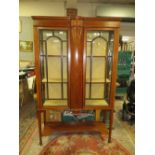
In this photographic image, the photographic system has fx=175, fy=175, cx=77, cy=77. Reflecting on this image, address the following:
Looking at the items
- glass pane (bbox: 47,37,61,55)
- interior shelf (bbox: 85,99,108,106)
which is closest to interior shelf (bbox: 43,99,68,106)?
interior shelf (bbox: 85,99,108,106)

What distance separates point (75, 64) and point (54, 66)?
1.20 feet

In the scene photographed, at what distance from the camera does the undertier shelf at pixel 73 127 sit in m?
2.70

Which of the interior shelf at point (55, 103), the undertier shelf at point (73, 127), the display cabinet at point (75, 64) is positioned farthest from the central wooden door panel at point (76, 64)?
the undertier shelf at point (73, 127)

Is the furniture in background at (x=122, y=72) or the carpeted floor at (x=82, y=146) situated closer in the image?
the carpeted floor at (x=82, y=146)

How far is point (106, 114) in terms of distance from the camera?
317cm

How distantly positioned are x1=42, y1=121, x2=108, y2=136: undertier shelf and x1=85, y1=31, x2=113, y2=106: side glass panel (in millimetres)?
461

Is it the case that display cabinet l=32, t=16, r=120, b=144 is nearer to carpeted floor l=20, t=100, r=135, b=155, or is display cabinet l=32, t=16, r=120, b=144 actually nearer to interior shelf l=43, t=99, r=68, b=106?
interior shelf l=43, t=99, r=68, b=106

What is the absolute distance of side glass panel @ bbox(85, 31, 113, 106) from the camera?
2447 millimetres

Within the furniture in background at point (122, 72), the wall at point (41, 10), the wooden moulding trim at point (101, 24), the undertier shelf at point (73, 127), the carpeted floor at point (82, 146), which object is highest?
the wall at point (41, 10)

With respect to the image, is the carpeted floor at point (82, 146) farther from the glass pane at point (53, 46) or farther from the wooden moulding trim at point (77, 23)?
the wooden moulding trim at point (77, 23)

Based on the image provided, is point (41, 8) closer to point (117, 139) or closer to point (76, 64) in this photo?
point (76, 64)
